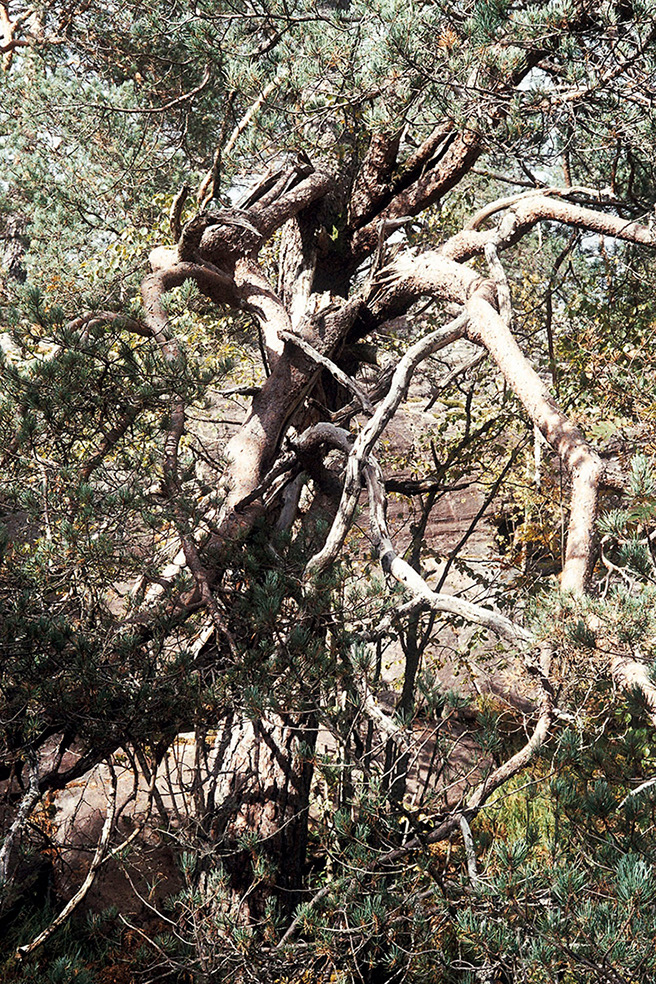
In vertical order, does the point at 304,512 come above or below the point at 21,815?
above

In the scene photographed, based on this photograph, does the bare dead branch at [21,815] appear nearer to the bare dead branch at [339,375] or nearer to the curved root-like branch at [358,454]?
the curved root-like branch at [358,454]

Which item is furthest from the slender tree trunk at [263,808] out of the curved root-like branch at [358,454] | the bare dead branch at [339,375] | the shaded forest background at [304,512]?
the bare dead branch at [339,375]

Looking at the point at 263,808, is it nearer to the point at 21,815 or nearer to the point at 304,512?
the point at 21,815

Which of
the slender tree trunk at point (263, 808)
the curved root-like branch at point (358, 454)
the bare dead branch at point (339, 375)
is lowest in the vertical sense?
the slender tree trunk at point (263, 808)

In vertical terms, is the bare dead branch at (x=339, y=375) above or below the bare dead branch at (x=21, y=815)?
above

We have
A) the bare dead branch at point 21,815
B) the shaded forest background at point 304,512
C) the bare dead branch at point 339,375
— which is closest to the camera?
the shaded forest background at point 304,512

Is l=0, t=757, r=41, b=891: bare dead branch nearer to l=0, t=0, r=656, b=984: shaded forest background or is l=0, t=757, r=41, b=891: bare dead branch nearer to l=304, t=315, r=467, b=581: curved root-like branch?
l=0, t=0, r=656, b=984: shaded forest background

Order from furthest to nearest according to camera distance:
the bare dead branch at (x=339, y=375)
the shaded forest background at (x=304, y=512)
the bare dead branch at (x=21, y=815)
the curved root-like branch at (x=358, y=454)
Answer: the bare dead branch at (x=339, y=375), the curved root-like branch at (x=358, y=454), the bare dead branch at (x=21, y=815), the shaded forest background at (x=304, y=512)

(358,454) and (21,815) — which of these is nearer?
(21,815)

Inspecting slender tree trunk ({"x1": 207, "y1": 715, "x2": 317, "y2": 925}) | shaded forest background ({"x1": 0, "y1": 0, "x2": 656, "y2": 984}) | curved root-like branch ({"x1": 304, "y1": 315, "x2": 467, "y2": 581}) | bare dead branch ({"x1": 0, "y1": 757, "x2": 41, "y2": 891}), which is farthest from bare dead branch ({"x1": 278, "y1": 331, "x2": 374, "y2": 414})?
bare dead branch ({"x1": 0, "y1": 757, "x2": 41, "y2": 891})

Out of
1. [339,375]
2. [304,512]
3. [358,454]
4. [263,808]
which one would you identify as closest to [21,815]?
[263,808]

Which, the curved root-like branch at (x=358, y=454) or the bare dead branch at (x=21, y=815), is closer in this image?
the bare dead branch at (x=21, y=815)

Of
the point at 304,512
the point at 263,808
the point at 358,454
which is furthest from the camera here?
the point at 304,512

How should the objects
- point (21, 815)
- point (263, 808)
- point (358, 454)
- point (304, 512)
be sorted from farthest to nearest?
1. point (304, 512)
2. point (263, 808)
3. point (358, 454)
4. point (21, 815)
